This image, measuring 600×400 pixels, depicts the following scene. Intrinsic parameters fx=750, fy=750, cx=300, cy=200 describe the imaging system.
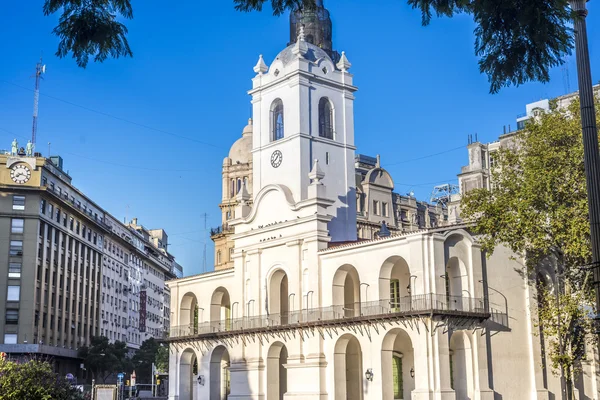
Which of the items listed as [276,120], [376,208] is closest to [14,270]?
[276,120]

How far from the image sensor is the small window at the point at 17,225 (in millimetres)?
73062

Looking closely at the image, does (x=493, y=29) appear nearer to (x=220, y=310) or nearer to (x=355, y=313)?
(x=355, y=313)

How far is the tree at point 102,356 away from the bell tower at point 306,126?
36898 mm

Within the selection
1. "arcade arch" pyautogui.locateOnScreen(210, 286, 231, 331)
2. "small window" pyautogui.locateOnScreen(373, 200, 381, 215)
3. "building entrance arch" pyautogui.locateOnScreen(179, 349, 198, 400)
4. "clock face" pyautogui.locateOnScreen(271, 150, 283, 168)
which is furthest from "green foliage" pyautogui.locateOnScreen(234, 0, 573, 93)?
"small window" pyautogui.locateOnScreen(373, 200, 381, 215)

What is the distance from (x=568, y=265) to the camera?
39.5 meters

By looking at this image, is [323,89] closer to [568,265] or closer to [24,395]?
[568,265]

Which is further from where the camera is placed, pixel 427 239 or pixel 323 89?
pixel 323 89

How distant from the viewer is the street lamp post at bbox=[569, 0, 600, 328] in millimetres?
11422

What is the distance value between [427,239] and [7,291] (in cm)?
4700

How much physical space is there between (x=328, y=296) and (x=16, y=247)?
3914cm

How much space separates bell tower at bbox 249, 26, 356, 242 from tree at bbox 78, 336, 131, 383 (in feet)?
121

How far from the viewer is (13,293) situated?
7150 cm

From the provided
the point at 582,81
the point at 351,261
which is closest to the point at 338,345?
the point at 351,261


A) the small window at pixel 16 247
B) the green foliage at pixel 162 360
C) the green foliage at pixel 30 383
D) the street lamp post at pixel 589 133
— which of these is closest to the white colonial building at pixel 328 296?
the green foliage at pixel 30 383
